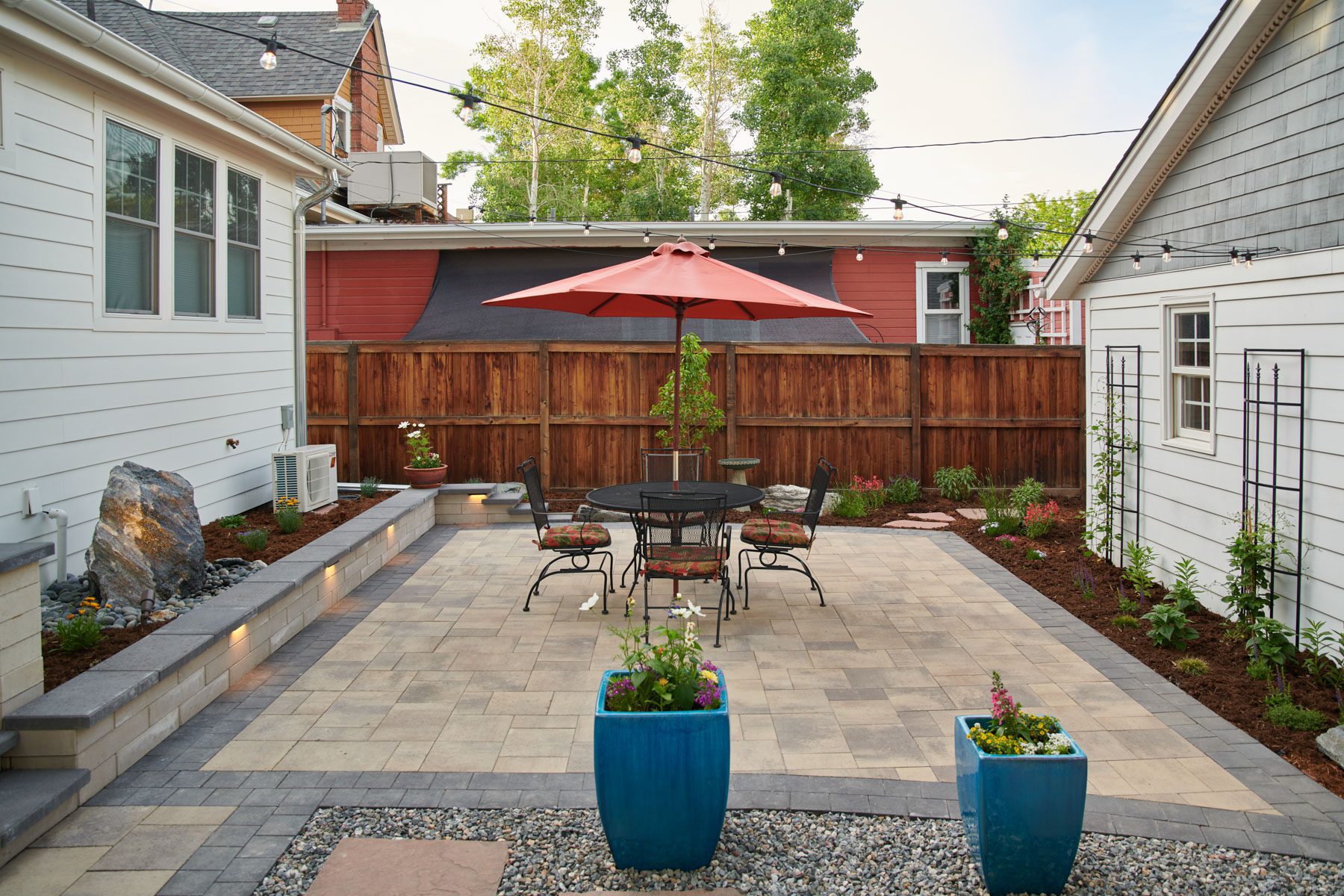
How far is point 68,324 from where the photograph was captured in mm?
5922

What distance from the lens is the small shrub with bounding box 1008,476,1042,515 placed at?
974 cm

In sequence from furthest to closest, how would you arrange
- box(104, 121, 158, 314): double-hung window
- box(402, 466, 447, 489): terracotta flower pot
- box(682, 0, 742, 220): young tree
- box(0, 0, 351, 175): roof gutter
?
box(682, 0, 742, 220): young tree < box(402, 466, 447, 489): terracotta flower pot < box(104, 121, 158, 314): double-hung window < box(0, 0, 351, 175): roof gutter

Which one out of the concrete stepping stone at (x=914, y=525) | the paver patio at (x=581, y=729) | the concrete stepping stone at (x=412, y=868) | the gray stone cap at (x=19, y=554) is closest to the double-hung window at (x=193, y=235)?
the paver patio at (x=581, y=729)

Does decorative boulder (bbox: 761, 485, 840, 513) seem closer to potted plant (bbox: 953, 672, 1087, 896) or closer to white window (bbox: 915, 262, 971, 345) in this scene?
white window (bbox: 915, 262, 971, 345)

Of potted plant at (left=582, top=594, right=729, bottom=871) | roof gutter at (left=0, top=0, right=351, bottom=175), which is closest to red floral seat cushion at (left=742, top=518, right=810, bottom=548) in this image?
potted plant at (left=582, top=594, right=729, bottom=871)

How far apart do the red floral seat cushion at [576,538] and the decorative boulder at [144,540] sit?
2212 millimetres

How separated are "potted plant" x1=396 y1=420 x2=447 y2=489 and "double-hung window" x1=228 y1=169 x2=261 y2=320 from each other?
7.50ft

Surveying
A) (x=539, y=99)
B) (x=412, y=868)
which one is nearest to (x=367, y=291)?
(x=412, y=868)

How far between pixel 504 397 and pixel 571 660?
5676mm

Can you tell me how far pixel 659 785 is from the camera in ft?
10.8

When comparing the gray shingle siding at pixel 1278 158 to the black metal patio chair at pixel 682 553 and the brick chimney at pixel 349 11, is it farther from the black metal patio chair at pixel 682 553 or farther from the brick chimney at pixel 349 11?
the brick chimney at pixel 349 11

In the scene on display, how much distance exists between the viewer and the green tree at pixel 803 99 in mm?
24250

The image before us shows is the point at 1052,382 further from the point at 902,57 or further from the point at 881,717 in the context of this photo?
the point at 902,57

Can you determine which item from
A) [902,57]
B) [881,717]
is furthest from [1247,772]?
[902,57]
